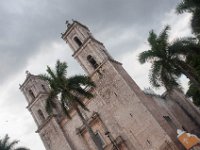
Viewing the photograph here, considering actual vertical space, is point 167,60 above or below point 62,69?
below

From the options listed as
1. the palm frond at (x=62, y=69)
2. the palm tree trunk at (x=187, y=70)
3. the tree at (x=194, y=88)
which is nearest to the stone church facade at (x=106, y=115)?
the tree at (x=194, y=88)

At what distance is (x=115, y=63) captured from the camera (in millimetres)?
34031

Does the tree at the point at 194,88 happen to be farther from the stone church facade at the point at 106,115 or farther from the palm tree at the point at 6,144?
the palm tree at the point at 6,144

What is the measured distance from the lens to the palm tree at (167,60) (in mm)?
27594

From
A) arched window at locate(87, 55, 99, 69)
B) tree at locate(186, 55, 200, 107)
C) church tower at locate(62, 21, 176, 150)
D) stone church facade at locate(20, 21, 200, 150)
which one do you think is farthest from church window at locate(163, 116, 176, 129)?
arched window at locate(87, 55, 99, 69)

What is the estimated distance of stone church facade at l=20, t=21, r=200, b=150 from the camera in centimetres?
2927

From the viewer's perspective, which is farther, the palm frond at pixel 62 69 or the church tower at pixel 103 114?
the church tower at pixel 103 114

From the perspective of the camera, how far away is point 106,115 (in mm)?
32156

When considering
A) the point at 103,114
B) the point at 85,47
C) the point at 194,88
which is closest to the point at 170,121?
the point at 194,88

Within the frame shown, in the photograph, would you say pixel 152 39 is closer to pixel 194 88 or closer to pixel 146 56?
pixel 146 56

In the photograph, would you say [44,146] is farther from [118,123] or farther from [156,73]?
[156,73]

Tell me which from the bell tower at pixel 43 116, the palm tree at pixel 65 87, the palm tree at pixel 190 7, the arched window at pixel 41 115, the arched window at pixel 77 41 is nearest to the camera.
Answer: the palm tree at pixel 65 87

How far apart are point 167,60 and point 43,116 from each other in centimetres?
1836

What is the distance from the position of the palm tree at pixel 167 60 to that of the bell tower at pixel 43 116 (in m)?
13.1
